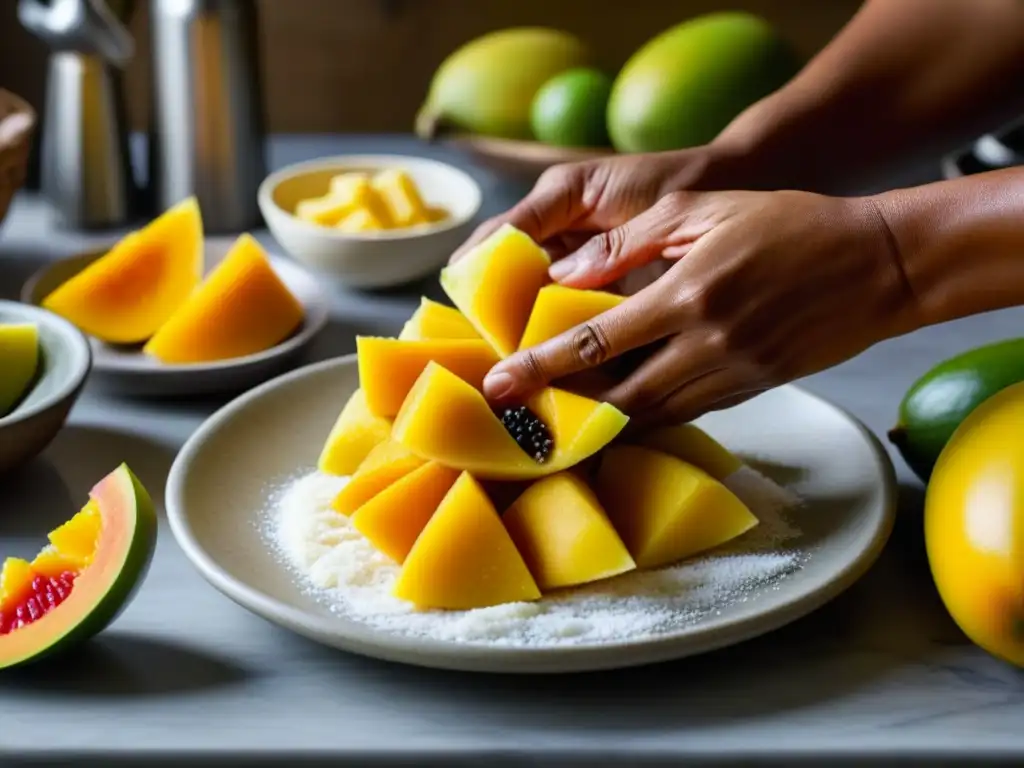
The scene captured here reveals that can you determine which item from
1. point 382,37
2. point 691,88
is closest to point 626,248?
point 691,88

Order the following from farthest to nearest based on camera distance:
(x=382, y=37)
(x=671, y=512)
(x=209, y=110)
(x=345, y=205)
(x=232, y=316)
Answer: (x=382, y=37) → (x=209, y=110) → (x=345, y=205) → (x=232, y=316) → (x=671, y=512)

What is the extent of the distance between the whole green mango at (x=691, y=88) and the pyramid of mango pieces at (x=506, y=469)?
67cm

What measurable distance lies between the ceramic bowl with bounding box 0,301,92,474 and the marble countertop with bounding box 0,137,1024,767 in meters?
0.08

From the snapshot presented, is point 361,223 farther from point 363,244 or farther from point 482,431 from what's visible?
point 482,431

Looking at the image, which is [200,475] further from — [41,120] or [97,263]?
[41,120]

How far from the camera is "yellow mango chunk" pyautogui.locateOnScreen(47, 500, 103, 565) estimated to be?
86 centimetres

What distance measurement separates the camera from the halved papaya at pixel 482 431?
2.97 ft

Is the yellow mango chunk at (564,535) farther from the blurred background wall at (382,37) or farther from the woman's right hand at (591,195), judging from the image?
the blurred background wall at (382,37)

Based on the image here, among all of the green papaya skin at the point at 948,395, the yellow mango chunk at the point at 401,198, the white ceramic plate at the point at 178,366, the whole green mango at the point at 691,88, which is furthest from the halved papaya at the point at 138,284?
the green papaya skin at the point at 948,395

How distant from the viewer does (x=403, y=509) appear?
90 centimetres

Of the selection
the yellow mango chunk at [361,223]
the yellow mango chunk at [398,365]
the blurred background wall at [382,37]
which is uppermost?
the yellow mango chunk at [398,365]

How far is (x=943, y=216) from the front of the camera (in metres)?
0.93

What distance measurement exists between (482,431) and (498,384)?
4cm

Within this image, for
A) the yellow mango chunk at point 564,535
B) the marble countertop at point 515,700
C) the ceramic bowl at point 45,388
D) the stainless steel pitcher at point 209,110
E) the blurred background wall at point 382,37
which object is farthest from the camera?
the blurred background wall at point 382,37
